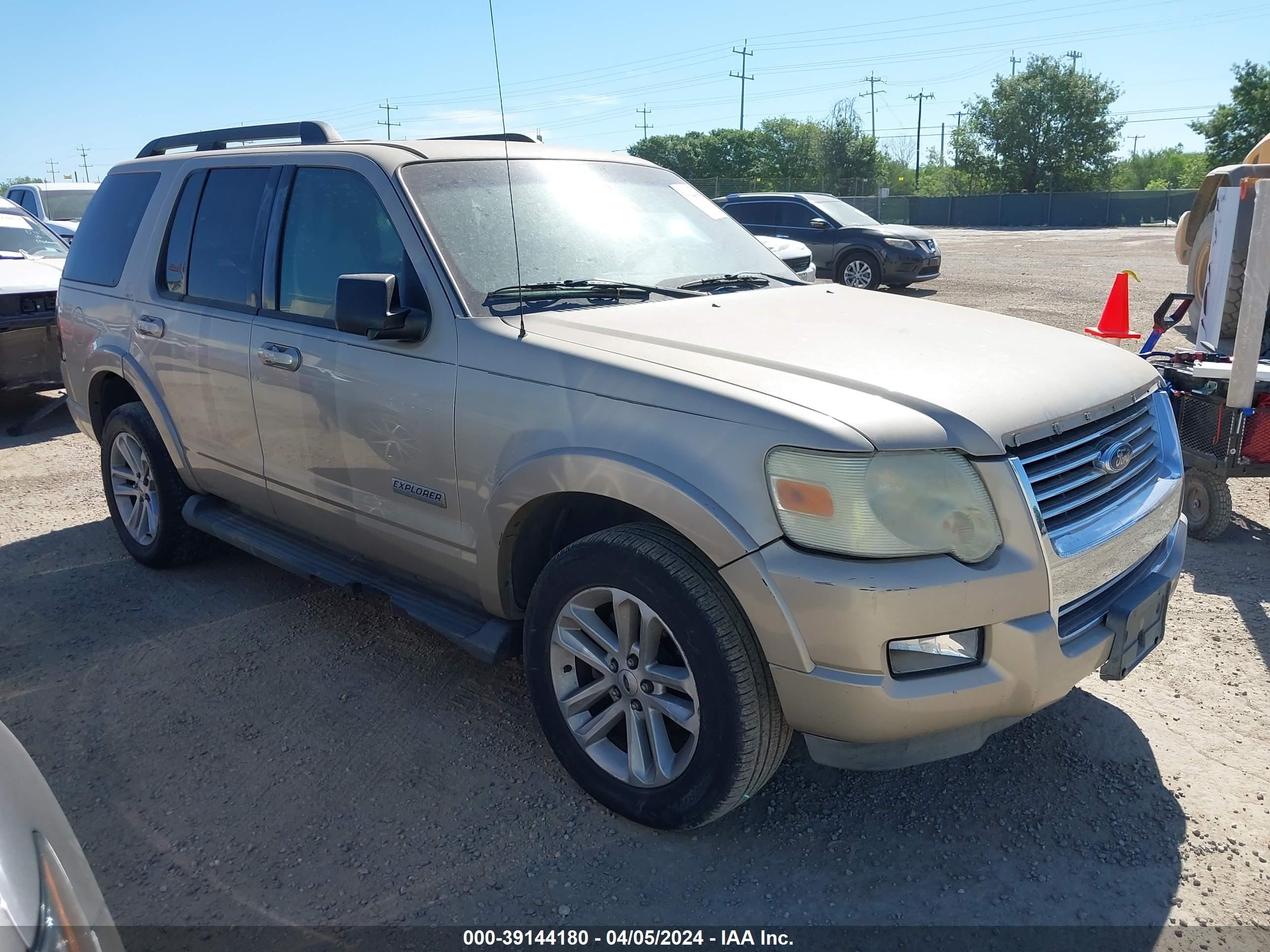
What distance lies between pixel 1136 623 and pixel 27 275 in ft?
29.7

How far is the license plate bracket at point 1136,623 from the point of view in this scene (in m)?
2.72

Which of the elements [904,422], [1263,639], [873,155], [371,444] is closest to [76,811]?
[371,444]

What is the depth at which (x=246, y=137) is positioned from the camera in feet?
15.1

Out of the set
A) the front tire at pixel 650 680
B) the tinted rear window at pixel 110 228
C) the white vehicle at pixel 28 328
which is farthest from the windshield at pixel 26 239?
the front tire at pixel 650 680

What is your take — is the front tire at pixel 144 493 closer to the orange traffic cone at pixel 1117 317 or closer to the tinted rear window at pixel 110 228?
the tinted rear window at pixel 110 228

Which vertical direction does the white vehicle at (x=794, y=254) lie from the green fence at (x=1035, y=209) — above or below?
above

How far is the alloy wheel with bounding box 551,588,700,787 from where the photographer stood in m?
2.79

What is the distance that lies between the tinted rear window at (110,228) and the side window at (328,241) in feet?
4.46

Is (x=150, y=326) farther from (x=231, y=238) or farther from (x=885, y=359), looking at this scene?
(x=885, y=359)

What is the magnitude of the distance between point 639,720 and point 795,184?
67296mm

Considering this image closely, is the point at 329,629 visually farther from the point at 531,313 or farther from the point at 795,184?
the point at 795,184

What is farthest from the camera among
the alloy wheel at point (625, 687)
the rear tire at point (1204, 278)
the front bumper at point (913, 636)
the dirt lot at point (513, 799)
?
the rear tire at point (1204, 278)

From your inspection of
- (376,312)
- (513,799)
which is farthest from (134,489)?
(513,799)

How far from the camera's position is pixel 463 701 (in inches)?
147
